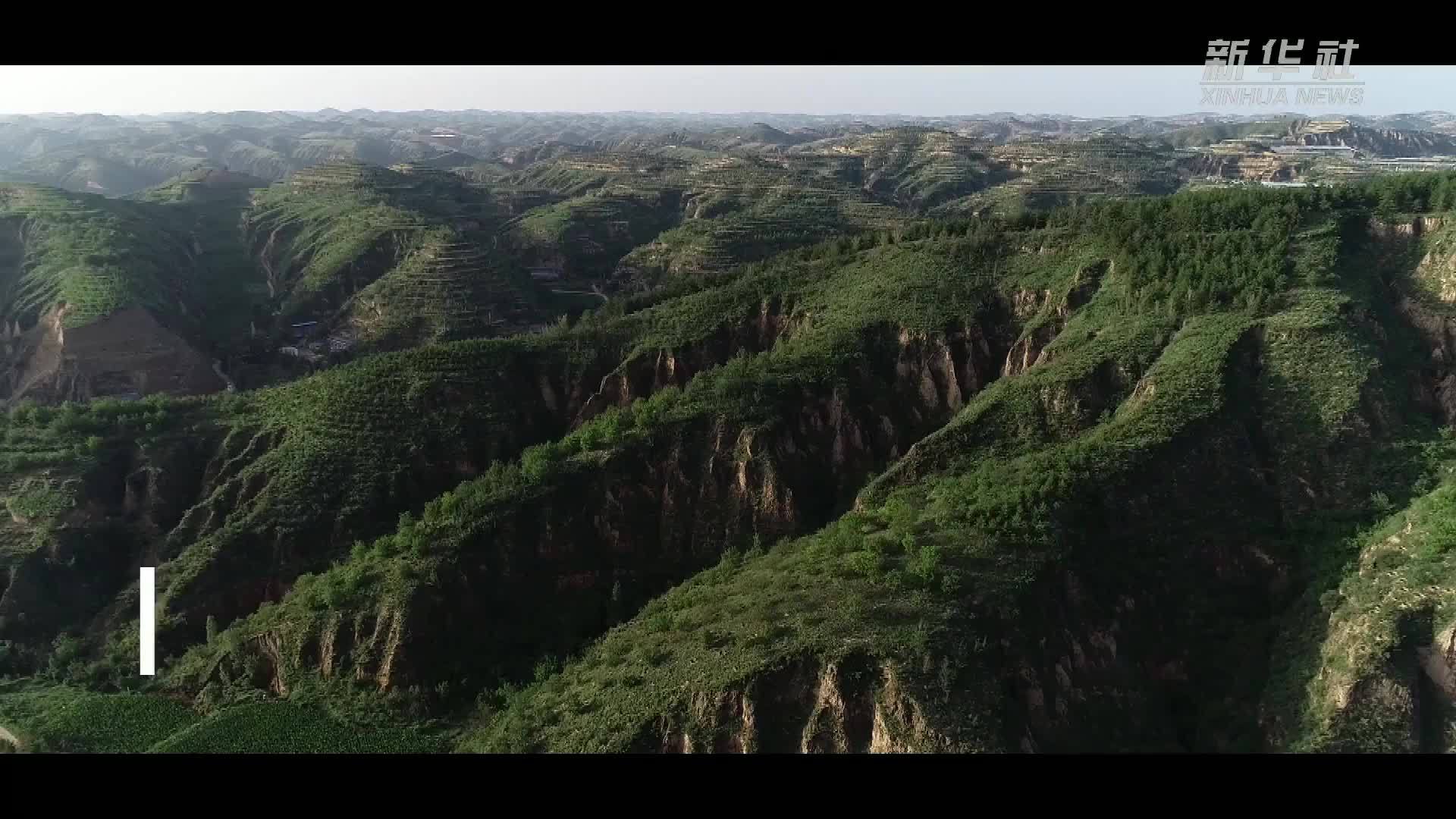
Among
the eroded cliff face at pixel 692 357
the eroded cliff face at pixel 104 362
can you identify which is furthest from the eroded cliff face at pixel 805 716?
the eroded cliff face at pixel 104 362

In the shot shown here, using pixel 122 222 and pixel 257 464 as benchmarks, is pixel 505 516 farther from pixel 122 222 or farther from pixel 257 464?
pixel 122 222

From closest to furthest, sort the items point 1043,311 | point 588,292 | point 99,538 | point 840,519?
point 840,519 < point 99,538 < point 1043,311 < point 588,292

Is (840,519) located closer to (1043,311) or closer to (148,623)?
(1043,311)

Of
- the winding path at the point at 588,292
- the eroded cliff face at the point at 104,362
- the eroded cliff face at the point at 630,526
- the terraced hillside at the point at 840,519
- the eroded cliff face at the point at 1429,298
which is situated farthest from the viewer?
the winding path at the point at 588,292

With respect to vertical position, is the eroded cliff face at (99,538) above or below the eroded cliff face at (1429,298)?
below

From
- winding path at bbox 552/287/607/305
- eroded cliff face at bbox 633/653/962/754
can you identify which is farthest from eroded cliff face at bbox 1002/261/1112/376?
winding path at bbox 552/287/607/305

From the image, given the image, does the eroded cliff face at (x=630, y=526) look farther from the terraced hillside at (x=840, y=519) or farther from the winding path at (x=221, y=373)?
the winding path at (x=221, y=373)

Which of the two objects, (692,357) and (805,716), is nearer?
(805,716)

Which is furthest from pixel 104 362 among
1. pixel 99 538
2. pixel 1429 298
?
pixel 1429 298

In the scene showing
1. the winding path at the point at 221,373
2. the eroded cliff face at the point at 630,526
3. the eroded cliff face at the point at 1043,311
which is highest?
the eroded cliff face at the point at 1043,311
